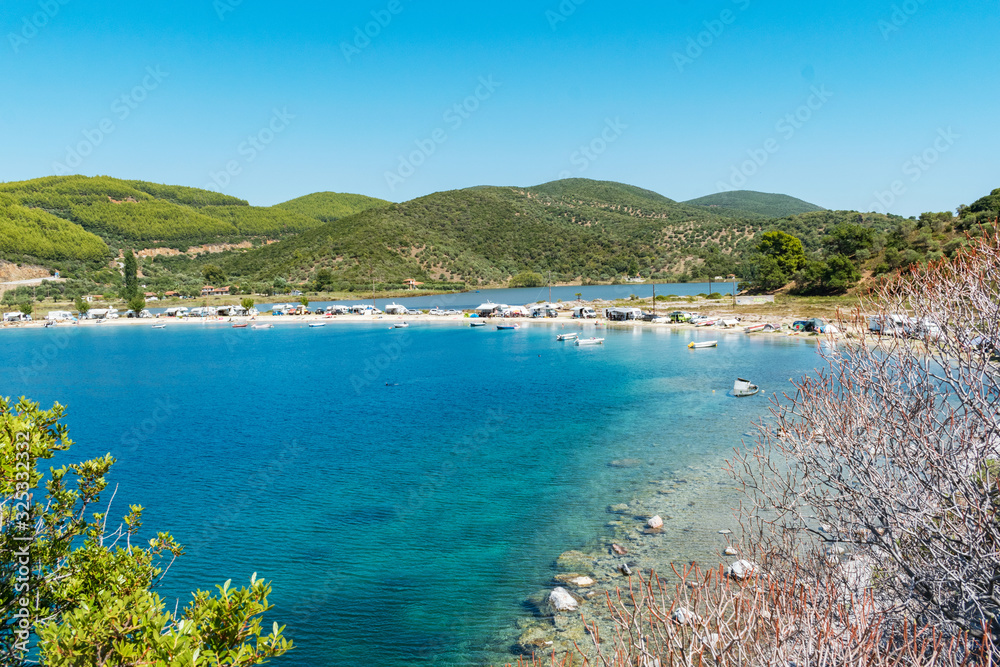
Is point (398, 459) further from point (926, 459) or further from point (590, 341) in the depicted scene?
point (590, 341)

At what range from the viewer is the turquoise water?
15.1m

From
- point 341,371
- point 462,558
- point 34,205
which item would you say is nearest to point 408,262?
point 341,371

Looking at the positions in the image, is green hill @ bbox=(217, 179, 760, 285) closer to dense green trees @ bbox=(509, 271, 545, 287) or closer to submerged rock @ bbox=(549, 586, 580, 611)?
dense green trees @ bbox=(509, 271, 545, 287)

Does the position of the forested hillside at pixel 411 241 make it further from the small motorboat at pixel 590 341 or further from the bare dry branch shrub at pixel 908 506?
the bare dry branch shrub at pixel 908 506

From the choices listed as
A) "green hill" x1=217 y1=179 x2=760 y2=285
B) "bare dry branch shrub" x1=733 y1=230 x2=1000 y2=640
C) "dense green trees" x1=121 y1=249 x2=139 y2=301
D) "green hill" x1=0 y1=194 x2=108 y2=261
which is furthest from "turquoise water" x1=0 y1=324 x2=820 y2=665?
"green hill" x1=0 y1=194 x2=108 y2=261

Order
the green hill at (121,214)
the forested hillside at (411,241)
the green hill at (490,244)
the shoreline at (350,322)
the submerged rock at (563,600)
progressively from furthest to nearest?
1. the green hill at (121,214)
2. the green hill at (490,244)
3. the forested hillside at (411,241)
4. the shoreline at (350,322)
5. the submerged rock at (563,600)

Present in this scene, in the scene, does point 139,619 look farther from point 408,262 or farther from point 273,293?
point 408,262

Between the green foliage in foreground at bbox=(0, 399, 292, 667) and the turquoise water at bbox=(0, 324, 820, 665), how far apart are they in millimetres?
7216

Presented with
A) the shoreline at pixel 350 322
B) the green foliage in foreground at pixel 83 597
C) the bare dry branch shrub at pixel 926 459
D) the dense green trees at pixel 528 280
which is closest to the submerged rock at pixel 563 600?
the bare dry branch shrub at pixel 926 459

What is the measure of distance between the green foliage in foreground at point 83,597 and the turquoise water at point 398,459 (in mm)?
7216

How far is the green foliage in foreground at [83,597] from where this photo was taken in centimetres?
489

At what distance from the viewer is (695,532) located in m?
17.7

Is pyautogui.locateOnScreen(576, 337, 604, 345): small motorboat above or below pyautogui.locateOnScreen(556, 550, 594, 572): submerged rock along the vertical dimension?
above

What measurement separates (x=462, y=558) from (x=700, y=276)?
139290 mm
